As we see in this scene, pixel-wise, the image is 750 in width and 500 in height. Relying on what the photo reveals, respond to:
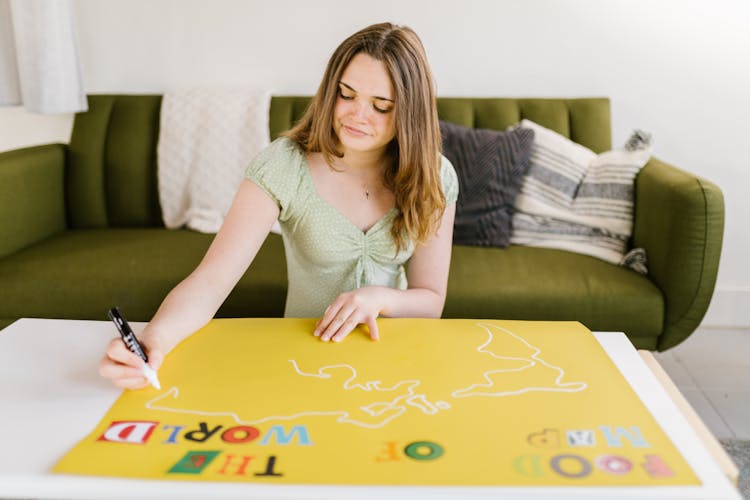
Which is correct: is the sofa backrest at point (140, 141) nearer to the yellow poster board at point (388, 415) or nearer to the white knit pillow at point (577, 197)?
the white knit pillow at point (577, 197)

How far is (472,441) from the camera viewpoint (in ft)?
2.83

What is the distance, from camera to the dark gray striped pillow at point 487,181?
7.72ft

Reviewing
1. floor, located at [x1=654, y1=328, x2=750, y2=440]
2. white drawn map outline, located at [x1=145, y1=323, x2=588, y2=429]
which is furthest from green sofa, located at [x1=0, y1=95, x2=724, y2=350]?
white drawn map outline, located at [x1=145, y1=323, x2=588, y2=429]

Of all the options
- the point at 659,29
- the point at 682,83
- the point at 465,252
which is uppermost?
the point at 659,29

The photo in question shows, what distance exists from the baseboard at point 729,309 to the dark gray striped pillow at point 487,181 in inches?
42.4

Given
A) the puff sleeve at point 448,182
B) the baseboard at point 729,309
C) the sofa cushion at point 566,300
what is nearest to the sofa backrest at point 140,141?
the sofa cushion at point 566,300

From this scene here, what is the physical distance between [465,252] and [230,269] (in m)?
1.15

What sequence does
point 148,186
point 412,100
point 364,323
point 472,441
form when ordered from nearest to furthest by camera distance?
1. point 472,441
2. point 364,323
3. point 412,100
4. point 148,186

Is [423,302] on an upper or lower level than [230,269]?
lower

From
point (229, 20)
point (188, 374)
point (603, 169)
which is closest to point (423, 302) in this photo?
point (188, 374)

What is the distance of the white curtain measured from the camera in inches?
99.1

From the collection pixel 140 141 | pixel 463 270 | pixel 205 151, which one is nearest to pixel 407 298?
pixel 463 270

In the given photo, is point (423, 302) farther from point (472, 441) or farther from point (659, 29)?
point (659, 29)

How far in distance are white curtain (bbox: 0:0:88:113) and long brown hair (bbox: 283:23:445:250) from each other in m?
1.50
